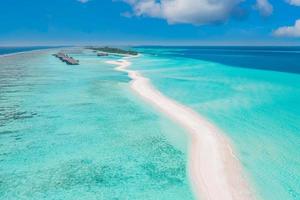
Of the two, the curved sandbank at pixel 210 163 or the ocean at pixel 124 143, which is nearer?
the curved sandbank at pixel 210 163

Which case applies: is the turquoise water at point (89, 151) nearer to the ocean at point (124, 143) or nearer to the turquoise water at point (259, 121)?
the ocean at point (124, 143)

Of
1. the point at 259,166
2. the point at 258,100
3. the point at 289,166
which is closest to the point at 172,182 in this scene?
→ the point at 259,166

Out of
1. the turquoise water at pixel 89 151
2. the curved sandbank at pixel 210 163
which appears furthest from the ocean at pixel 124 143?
the curved sandbank at pixel 210 163

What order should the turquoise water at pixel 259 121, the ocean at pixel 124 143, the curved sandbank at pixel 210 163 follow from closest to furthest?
the curved sandbank at pixel 210 163 → the ocean at pixel 124 143 → the turquoise water at pixel 259 121

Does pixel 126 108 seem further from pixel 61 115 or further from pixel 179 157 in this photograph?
pixel 179 157

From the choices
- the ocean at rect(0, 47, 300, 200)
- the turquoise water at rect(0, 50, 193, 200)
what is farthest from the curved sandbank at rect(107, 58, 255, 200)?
the turquoise water at rect(0, 50, 193, 200)

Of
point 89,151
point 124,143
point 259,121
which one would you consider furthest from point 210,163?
point 259,121

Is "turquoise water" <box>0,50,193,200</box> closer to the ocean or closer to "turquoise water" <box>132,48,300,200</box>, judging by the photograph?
the ocean
